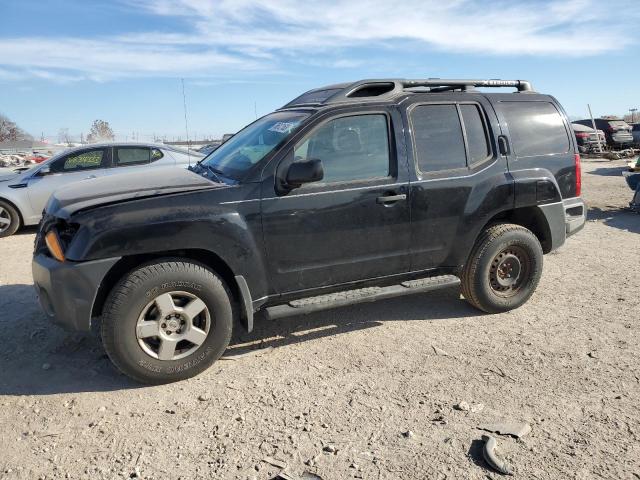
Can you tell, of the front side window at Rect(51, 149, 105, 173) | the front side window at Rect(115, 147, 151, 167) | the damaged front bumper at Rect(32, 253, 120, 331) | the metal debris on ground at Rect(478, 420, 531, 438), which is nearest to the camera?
the metal debris on ground at Rect(478, 420, 531, 438)

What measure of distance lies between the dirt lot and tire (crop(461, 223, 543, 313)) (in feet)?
0.52

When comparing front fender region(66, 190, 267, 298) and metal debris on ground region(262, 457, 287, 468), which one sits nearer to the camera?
metal debris on ground region(262, 457, 287, 468)

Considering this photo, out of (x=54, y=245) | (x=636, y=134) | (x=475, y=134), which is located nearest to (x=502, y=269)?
(x=475, y=134)

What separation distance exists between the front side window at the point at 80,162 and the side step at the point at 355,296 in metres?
6.19

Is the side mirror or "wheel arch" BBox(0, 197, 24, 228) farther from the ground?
the side mirror

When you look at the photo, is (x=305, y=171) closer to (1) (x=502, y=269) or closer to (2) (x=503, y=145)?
(2) (x=503, y=145)

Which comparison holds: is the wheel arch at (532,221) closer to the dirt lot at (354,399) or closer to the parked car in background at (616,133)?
the dirt lot at (354,399)

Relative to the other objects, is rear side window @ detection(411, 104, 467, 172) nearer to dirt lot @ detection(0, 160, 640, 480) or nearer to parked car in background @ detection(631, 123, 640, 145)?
dirt lot @ detection(0, 160, 640, 480)

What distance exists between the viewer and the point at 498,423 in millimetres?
2939

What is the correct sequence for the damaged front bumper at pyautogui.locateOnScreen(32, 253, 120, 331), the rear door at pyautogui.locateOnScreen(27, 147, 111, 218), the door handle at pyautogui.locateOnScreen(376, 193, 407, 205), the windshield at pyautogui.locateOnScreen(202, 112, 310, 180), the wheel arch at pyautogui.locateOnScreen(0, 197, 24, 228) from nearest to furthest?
1. the damaged front bumper at pyautogui.locateOnScreen(32, 253, 120, 331)
2. the windshield at pyautogui.locateOnScreen(202, 112, 310, 180)
3. the door handle at pyautogui.locateOnScreen(376, 193, 407, 205)
4. the wheel arch at pyautogui.locateOnScreen(0, 197, 24, 228)
5. the rear door at pyautogui.locateOnScreen(27, 147, 111, 218)

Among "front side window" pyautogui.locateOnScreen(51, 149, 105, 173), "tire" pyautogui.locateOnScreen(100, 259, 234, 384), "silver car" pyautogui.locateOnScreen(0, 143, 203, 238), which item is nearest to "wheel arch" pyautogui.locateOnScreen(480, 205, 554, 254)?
"tire" pyautogui.locateOnScreen(100, 259, 234, 384)

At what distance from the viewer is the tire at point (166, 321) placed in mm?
3289

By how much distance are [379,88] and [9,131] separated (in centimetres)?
9869

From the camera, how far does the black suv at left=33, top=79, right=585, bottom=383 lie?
10.9 ft
